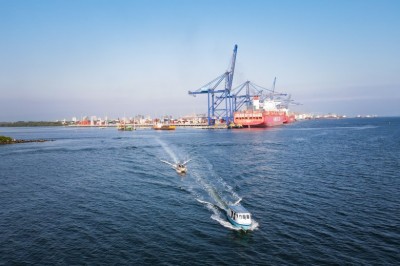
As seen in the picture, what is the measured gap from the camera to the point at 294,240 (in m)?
23.4

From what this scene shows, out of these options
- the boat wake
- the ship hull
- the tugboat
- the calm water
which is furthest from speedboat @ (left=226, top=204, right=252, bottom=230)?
the ship hull

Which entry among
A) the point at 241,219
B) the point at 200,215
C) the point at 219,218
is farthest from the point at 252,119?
the point at 241,219

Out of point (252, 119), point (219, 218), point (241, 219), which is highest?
point (252, 119)

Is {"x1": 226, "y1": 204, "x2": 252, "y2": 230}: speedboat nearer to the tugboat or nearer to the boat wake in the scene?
the tugboat

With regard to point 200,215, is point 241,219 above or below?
above

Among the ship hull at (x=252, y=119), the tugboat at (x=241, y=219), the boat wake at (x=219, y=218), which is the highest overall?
the ship hull at (x=252, y=119)

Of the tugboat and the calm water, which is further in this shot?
the tugboat

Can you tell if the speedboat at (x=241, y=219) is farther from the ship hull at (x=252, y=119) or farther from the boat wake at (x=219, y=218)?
the ship hull at (x=252, y=119)

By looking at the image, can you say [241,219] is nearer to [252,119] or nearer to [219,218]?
[219,218]

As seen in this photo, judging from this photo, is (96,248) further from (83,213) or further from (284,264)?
(284,264)

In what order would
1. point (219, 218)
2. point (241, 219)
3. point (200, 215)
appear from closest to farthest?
point (241, 219)
point (219, 218)
point (200, 215)

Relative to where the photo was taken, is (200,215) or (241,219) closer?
(241,219)

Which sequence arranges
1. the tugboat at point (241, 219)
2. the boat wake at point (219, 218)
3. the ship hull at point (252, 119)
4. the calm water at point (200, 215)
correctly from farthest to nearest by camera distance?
the ship hull at point (252, 119) < the boat wake at point (219, 218) < the tugboat at point (241, 219) < the calm water at point (200, 215)

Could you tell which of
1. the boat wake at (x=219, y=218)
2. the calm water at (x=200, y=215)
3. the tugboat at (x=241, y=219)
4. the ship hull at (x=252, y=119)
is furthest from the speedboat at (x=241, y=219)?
the ship hull at (x=252, y=119)
